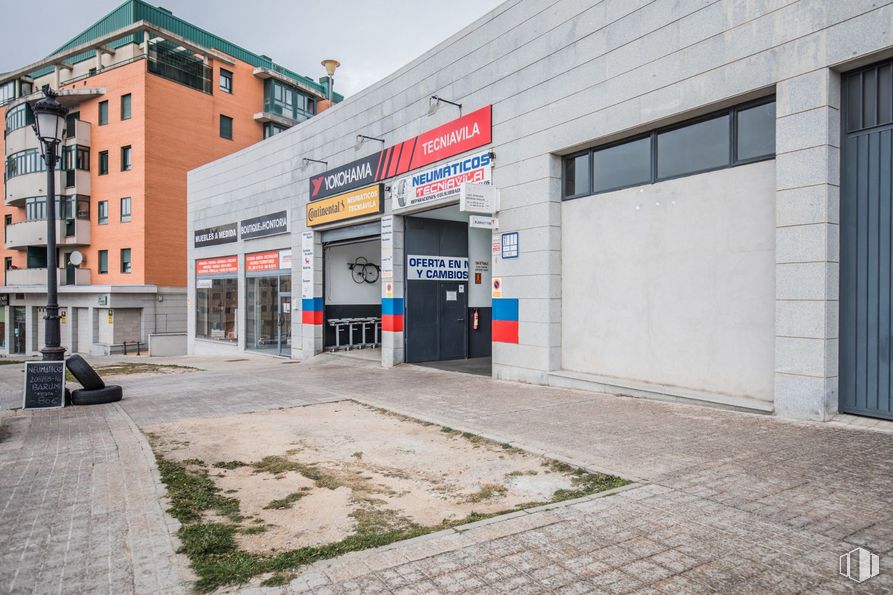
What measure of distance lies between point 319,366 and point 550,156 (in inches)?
328

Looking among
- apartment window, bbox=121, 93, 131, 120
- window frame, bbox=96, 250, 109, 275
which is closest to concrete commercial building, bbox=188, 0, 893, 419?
apartment window, bbox=121, 93, 131, 120

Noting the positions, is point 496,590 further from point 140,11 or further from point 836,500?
point 140,11

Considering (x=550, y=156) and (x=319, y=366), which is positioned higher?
(x=550, y=156)

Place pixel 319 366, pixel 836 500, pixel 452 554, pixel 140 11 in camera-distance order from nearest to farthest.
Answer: pixel 452 554
pixel 836 500
pixel 319 366
pixel 140 11

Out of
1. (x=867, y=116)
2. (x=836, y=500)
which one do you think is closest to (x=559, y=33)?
(x=867, y=116)

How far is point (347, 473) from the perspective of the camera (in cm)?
524

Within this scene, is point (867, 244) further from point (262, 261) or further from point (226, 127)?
point (226, 127)

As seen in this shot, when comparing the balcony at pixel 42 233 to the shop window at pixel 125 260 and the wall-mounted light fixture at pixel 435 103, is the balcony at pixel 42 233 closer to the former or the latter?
the shop window at pixel 125 260

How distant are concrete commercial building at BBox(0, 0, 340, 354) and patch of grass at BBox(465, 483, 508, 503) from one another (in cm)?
3123

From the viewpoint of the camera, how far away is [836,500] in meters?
4.01

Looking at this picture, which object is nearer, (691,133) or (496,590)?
(496,590)

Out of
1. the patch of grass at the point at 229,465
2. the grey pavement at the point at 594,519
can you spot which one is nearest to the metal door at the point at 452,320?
the grey pavement at the point at 594,519

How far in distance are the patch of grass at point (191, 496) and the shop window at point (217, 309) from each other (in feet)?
56.7

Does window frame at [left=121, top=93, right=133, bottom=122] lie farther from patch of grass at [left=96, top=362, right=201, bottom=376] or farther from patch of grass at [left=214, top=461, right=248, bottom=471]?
patch of grass at [left=214, top=461, right=248, bottom=471]
